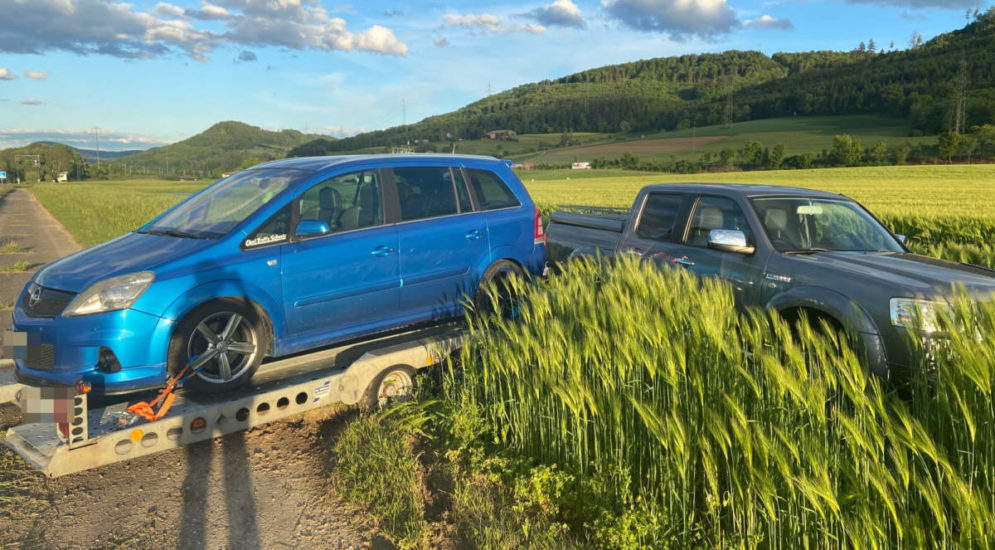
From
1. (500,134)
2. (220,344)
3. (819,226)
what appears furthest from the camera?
(500,134)

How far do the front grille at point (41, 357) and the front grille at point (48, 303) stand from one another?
0.23m

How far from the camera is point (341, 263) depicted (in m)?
5.46

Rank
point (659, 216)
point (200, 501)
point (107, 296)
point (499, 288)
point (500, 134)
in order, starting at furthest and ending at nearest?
point (500, 134), point (659, 216), point (499, 288), point (107, 296), point (200, 501)

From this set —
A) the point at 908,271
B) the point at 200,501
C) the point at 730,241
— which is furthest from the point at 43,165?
the point at 908,271

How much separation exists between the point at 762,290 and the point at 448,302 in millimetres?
2988

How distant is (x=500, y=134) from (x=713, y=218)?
136 m

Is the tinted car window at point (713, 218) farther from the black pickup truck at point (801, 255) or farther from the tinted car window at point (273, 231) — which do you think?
the tinted car window at point (273, 231)

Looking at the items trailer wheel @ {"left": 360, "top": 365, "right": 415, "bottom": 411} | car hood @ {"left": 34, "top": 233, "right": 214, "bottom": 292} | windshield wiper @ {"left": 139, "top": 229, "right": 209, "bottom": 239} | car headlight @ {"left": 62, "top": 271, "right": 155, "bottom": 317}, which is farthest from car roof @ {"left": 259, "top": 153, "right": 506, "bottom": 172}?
trailer wheel @ {"left": 360, "top": 365, "right": 415, "bottom": 411}

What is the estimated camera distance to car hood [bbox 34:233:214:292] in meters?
4.54

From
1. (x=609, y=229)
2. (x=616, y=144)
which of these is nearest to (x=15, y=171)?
(x=616, y=144)

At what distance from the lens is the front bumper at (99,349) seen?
4.33m

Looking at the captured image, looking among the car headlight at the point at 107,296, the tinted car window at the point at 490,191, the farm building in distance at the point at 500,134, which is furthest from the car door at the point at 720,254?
the farm building in distance at the point at 500,134

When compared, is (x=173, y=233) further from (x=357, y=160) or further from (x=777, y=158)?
(x=777, y=158)

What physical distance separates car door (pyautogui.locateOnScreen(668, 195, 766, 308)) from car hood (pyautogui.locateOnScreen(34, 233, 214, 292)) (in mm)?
4615
